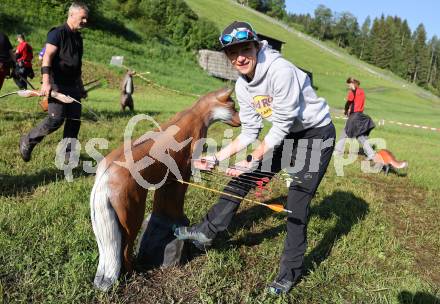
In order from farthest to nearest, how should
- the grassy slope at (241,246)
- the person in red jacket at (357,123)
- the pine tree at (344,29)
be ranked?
the pine tree at (344,29) → the person in red jacket at (357,123) → the grassy slope at (241,246)

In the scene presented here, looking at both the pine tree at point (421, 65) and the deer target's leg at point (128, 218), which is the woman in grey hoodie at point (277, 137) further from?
the pine tree at point (421, 65)

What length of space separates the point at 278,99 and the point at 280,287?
161 cm

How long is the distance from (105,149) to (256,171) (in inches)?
181

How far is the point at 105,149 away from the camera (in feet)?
25.7

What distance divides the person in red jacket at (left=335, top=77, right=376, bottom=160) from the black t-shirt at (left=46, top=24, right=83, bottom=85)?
6712mm

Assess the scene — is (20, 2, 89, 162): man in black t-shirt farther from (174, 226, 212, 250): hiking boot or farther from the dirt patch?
the dirt patch

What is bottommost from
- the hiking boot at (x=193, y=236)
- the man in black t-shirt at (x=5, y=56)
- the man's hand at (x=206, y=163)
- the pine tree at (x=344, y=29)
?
the hiking boot at (x=193, y=236)

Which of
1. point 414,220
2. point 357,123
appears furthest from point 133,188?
point 357,123

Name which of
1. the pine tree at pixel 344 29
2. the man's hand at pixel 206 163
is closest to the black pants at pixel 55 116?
the man's hand at pixel 206 163

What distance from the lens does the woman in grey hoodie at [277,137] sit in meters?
3.22

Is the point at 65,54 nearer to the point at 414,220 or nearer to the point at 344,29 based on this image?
the point at 414,220

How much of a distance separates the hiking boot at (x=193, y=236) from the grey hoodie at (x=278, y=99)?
36.9 inches

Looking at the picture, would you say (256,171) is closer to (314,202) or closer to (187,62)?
(314,202)

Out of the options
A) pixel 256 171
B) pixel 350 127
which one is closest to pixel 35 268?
pixel 256 171
